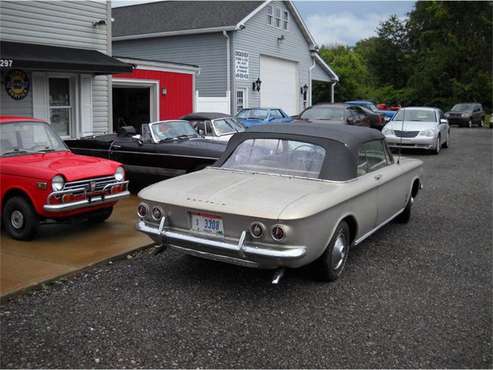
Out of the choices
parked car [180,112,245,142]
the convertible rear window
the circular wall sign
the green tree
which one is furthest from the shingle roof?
the green tree

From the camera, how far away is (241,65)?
81.3 feet

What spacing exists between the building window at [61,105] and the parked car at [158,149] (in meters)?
2.78

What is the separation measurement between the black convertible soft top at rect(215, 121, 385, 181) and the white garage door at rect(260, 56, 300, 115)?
2094cm

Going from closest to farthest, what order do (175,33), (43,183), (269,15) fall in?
1. (43,183)
2. (175,33)
3. (269,15)

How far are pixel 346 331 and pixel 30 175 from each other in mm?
4171

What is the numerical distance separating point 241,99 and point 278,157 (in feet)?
65.6

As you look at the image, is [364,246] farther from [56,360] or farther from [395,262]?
[56,360]

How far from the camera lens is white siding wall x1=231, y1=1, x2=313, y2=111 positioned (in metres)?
24.9

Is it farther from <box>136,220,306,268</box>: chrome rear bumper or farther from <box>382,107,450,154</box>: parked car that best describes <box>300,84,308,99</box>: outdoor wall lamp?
<box>136,220,306,268</box>: chrome rear bumper

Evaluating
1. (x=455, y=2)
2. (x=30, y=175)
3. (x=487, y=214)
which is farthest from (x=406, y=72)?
(x=30, y=175)

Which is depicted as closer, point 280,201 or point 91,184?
point 280,201

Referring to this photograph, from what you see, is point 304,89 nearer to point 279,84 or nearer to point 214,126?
point 279,84

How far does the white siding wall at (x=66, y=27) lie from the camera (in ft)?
38.5

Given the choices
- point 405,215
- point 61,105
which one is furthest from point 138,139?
point 405,215
